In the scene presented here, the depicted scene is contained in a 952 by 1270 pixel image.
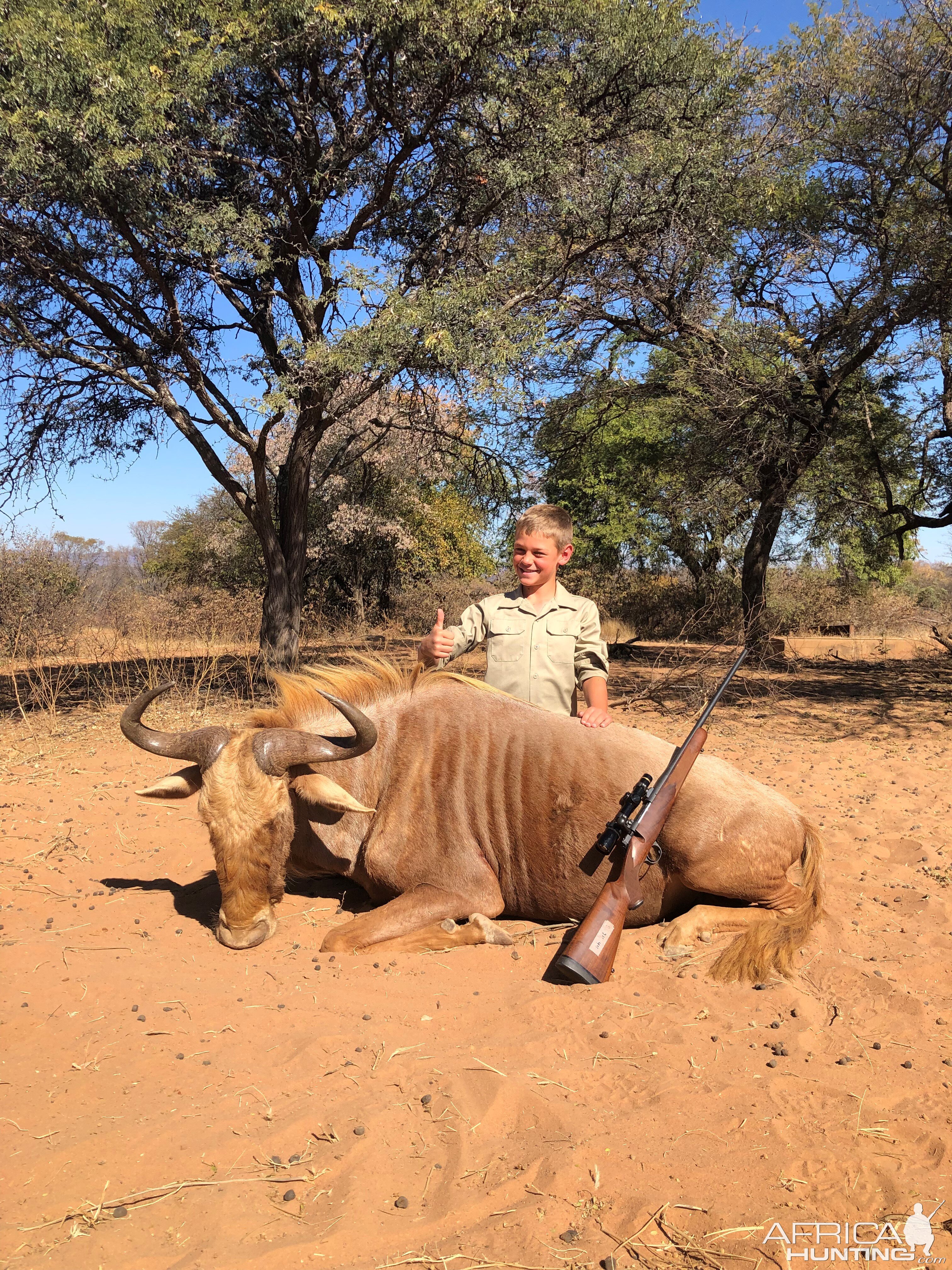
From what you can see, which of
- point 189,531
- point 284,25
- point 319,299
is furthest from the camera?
point 189,531

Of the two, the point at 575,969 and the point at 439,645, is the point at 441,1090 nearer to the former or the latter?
the point at 575,969

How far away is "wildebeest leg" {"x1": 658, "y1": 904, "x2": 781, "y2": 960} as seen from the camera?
382 centimetres

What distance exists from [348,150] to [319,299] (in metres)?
1.92

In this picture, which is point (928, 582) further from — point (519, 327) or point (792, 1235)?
point (792, 1235)

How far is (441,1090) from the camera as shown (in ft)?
8.94

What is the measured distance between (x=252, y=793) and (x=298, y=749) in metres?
0.30

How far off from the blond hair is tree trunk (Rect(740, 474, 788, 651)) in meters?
7.39

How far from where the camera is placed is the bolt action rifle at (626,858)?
3.39 meters

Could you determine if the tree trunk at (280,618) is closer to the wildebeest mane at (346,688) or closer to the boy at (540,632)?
the wildebeest mane at (346,688)

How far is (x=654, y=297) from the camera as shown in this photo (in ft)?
37.7

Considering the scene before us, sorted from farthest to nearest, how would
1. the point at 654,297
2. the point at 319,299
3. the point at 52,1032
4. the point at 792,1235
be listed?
the point at 654,297 < the point at 319,299 < the point at 52,1032 < the point at 792,1235

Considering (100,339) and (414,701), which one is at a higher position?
(100,339)

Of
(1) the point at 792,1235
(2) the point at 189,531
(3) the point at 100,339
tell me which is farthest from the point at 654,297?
Result: (2) the point at 189,531

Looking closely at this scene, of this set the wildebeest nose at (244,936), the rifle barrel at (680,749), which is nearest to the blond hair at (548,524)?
the rifle barrel at (680,749)
